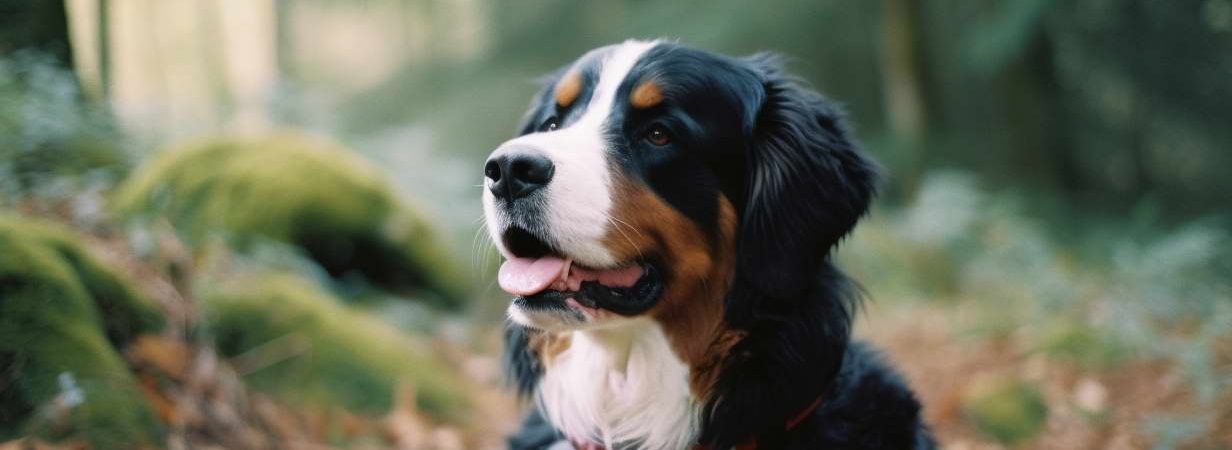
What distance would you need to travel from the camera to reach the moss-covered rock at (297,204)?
535 cm

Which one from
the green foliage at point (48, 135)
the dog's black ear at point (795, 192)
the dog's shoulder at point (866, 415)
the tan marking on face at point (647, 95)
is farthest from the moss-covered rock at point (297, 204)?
the dog's shoulder at point (866, 415)

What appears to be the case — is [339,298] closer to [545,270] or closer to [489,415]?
[489,415]

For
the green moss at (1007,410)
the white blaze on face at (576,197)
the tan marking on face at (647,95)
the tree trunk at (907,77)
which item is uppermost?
the tree trunk at (907,77)

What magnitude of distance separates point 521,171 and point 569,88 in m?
0.58

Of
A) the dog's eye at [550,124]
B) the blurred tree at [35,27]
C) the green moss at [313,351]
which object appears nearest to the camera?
the dog's eye at [550,124]

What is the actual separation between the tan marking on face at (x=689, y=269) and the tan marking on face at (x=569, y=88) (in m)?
0.50

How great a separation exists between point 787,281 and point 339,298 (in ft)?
11.7

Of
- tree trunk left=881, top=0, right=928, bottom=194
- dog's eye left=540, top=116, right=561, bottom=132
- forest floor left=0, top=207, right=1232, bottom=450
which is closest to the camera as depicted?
dog's eye left=540, top=116, right=561, bottom=132

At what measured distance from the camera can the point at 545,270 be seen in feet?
8.48

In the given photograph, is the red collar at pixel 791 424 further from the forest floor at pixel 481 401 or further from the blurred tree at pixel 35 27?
the blurred tree at pixel 35 27

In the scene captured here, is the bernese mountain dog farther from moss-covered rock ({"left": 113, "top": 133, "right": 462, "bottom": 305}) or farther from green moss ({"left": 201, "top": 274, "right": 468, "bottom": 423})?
moss-covered rock ({"left": 113, "top": 133, "right": 462, "bottom": 305})

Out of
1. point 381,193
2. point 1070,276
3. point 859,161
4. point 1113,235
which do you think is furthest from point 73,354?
point 1113,235

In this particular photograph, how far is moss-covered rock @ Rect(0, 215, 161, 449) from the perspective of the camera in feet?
9.73

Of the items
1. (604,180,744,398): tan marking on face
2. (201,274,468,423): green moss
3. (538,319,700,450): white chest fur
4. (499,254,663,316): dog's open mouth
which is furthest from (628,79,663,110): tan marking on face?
(201,274,468,423): green moss
